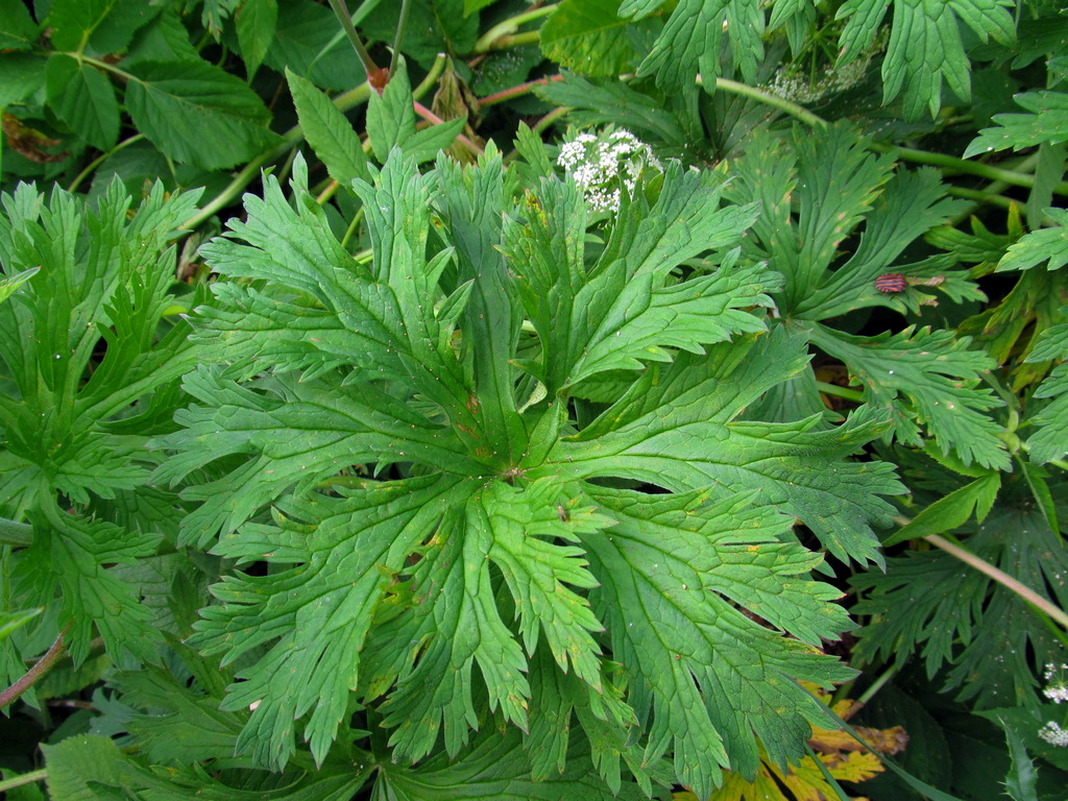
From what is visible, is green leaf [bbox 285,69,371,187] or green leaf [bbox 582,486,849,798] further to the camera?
green leaf [bbox 285,69,371,187]

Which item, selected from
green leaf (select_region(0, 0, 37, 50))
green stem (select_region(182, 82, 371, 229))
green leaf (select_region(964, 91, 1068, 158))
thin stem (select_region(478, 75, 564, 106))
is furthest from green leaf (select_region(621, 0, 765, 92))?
green leaf (select_region(0, 0, 37, 50))

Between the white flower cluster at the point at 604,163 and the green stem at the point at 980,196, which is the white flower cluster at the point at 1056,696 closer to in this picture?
the green stem at the point at 980,196

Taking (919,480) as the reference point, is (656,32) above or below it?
above

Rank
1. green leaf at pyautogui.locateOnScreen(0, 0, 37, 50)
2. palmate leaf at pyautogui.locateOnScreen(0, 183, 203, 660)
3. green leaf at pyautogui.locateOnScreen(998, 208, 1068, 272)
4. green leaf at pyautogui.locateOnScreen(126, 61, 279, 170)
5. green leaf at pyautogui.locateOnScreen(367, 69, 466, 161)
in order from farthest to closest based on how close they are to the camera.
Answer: green leaf at pyautogui.locateOnScreen(126, 61, 279, 170)
green leaf at pyautogui.locateOnScreen(0, 0, 37, 50)
green leaf at pyautogui.locateOnScreen(367, 69, 466, 161)
green leaf at pyautogui.locateOnScreen(998, 208, 1068, 272)
palmate leaf at pyautogui.locateOnScreen(0, 183, 203, 660)

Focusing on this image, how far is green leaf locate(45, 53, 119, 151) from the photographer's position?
2.23 metres

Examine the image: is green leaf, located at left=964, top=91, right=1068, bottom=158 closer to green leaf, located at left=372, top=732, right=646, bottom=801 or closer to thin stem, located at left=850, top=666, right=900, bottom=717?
thin stem, located at left=850, top=666, right=900, bottom=717

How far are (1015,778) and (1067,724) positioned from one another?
38cm

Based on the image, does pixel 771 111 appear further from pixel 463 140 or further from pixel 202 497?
pixel 202 497

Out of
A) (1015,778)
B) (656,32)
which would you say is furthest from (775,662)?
(656,32)

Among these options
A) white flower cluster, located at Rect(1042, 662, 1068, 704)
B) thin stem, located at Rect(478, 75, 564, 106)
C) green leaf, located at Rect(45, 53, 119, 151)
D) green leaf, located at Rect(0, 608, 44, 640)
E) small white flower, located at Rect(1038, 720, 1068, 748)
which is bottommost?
green leaf, located at Rect(0, 608, 44, 640)

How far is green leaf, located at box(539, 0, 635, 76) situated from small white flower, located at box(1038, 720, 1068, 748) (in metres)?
1.95

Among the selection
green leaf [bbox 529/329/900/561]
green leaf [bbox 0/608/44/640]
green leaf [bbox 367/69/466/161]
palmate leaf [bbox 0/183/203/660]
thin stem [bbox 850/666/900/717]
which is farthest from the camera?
thin stem [bbox 850/666/900/717]

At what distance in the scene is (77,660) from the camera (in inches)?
57.6

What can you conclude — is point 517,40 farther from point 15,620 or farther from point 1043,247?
point 15,620
